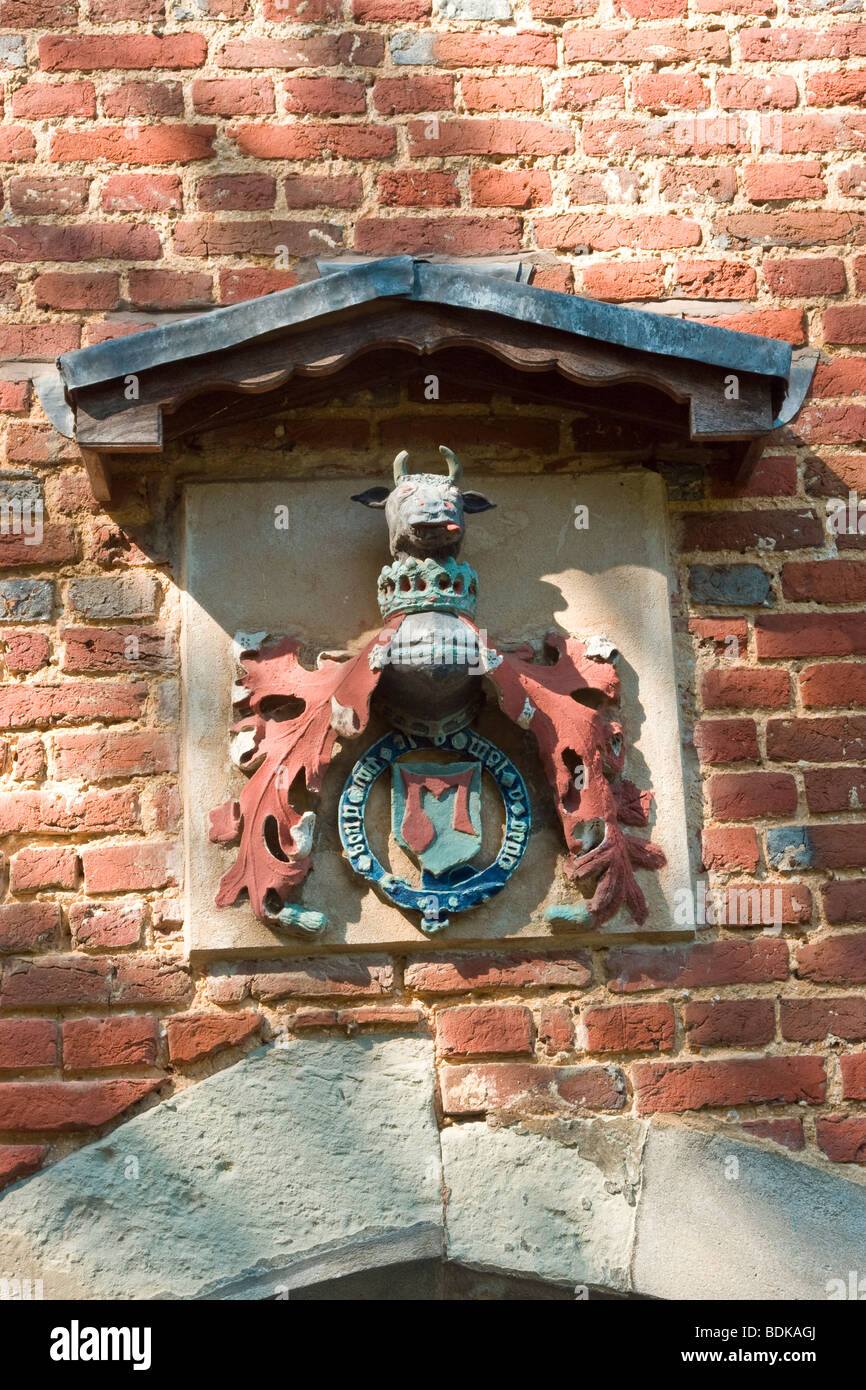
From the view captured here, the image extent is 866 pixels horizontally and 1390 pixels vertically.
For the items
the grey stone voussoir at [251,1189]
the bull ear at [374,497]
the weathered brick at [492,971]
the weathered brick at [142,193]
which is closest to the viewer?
the grey stone voussoir at [251,1189]

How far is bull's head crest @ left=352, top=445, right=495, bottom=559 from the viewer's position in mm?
3684

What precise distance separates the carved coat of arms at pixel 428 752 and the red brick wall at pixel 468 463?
0.52 ft

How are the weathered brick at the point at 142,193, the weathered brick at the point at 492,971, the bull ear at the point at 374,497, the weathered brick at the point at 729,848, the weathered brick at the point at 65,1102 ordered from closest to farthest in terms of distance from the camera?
1. the weathered brick at the point at 65,1102
2. the weathered brick at the point at 492,971
3. the weathered brick at the point at 729,848
4. the bull ear at the point at 374,497
5. the weathered brick at the point at 142,193

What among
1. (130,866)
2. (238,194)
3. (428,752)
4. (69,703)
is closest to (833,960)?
(428,752)

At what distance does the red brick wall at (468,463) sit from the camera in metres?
3.62

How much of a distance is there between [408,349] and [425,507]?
0.37 meters

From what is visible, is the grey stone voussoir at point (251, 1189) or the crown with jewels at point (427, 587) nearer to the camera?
the grey stone voussoir at point (251, 1189)

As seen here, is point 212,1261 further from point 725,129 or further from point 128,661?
point 725,129

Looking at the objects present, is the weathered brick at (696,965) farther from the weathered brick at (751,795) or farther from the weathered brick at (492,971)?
the weathered brick at (751,795)

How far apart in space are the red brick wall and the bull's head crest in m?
0.19

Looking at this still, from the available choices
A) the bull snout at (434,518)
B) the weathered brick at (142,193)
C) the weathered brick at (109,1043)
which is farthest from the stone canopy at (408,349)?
the weathered brick at (109,1043)

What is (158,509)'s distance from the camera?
3963mm

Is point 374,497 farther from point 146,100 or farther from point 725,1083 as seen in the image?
point 725,1083

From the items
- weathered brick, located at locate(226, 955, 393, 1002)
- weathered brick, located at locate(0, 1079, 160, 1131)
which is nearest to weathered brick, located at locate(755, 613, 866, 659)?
weathered brick, located at locate(226, 955, 393, 1002)
